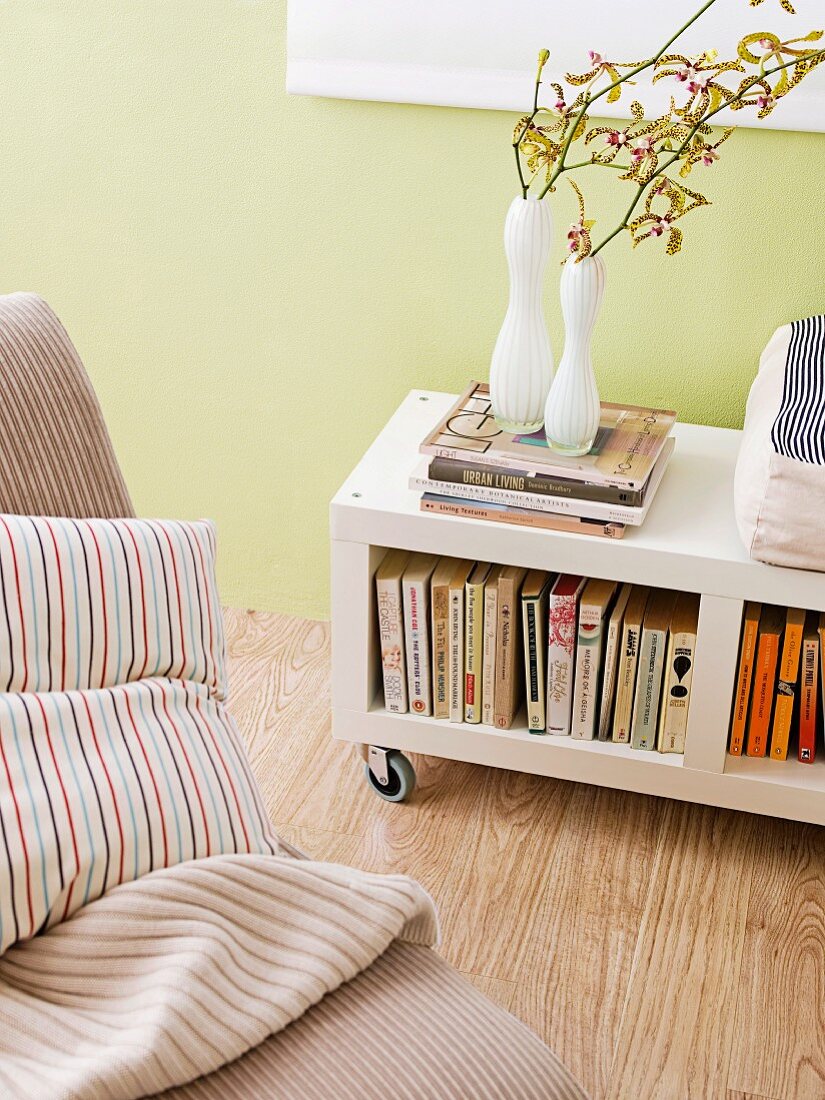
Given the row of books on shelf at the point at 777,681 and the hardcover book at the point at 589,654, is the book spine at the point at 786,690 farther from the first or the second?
the hardcover book at the point at 589,654

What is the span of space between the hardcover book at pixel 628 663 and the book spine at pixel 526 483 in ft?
0.52

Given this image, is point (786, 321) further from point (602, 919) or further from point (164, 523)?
point (164, 523)

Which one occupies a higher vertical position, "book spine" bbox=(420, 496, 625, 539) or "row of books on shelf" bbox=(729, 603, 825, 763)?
"book spine" bbox=(420, 496, 625, 539)

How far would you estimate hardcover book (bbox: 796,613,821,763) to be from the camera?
1.57 m

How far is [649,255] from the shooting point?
5.91ft

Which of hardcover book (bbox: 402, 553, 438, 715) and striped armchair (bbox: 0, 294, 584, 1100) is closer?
striped armchair (bbox: 0, 294, 584, 1100)

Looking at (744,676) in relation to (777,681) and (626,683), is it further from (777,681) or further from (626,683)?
(626,683)

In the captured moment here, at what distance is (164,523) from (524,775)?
2.74 ft

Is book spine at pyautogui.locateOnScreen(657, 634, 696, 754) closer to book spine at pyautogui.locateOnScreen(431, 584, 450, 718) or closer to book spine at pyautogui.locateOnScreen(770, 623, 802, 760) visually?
book spine at pyautogui.locateOnScreen(770, 623, 802, 760)

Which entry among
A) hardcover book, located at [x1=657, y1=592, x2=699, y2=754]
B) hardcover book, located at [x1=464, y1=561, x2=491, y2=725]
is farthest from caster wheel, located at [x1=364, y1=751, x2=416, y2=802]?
hardcover book, located at [x1=657, y1=592, x2=699, y2=754]

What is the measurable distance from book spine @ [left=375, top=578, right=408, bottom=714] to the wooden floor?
0.16 meters

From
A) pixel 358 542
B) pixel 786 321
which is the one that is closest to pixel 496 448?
pixel 358 542

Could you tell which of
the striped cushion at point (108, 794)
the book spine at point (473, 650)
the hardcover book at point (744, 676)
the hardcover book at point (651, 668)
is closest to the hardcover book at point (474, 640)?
the book spine at point (473, 650)

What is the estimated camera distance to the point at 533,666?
5.46 feet
